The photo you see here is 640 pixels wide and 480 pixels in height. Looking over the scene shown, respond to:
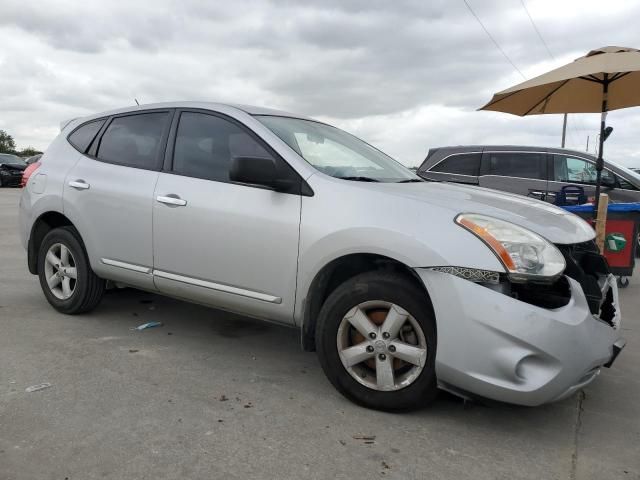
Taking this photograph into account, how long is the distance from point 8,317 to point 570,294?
13.9ft

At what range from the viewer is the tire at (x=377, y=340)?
277 centimetres

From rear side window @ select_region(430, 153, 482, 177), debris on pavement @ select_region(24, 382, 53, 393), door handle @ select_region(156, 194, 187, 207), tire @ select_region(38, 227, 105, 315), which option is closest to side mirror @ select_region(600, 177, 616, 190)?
rear side window @ select_region(430, 153, 482, 177)

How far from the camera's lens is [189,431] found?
106 inches

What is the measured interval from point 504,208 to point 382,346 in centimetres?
101

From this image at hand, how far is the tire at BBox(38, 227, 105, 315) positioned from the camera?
4312 mm

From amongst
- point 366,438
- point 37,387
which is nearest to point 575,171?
point 366,438

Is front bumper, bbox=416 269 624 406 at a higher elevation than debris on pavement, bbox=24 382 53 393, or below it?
higher

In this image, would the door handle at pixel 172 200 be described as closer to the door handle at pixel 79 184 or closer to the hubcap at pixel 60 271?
the door handle at pixel 79 184

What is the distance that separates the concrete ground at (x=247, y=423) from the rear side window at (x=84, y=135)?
1.49m

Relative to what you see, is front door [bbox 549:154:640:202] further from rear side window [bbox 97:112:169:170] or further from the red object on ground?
rear side window [bbox 97:112:169:170]

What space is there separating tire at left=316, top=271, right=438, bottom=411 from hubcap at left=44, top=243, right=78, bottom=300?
7.99 ft

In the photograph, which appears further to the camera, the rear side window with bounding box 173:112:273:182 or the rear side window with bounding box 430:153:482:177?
the rear side window with bounding box 430:153:482:177

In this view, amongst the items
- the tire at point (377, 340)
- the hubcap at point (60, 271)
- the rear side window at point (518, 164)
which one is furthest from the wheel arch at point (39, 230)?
the rear side window at point (518, 164)

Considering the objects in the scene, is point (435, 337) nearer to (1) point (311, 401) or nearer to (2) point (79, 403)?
(1) point (311, 401)
